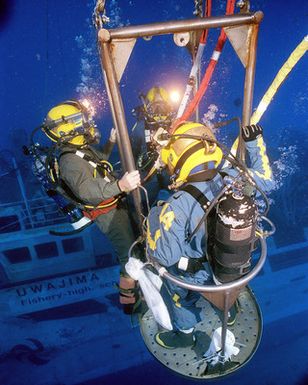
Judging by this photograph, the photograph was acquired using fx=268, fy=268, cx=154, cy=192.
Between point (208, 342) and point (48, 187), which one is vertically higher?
point (48, 187)

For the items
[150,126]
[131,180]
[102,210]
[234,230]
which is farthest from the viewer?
[150,126]

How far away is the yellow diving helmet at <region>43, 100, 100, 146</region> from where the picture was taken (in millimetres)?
2986

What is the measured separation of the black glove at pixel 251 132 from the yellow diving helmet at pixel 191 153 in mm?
440

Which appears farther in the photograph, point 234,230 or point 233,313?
point 233,313

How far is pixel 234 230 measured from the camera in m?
1.64

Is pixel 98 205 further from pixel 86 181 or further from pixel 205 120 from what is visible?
pixel 205 120

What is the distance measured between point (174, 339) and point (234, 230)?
2.05 meters

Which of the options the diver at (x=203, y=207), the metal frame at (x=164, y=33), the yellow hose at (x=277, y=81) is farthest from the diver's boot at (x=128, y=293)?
the yellow hose at (x=277, y=81)

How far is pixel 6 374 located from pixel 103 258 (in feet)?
14.5

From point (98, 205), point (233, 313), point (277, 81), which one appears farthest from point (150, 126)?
point (233, 313)

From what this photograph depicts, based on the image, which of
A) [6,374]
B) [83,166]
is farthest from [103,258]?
[83,166]

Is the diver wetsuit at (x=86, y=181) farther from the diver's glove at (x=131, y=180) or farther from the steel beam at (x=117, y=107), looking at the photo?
the steel beam at (x=117, y=107)

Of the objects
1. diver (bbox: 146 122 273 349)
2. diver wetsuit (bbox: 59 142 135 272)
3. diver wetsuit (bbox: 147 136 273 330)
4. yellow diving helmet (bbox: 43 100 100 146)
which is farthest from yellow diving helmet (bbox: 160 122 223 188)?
yellow diving helmet (bbox: 43 100 100 146)

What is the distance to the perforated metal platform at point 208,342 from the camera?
8.89 feet
